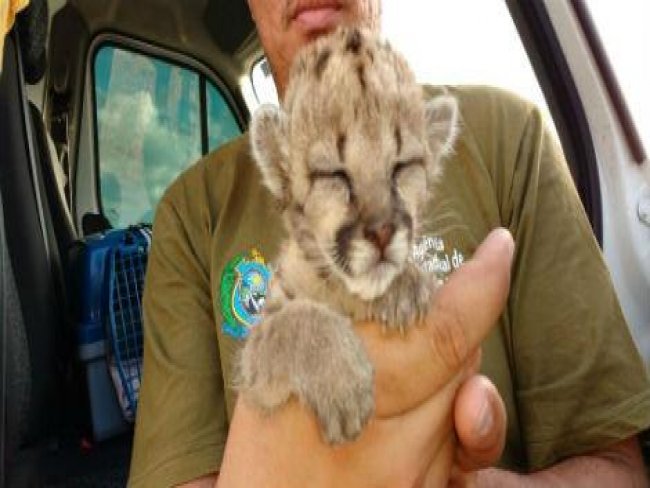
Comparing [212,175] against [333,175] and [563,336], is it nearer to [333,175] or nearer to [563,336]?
[563,336]

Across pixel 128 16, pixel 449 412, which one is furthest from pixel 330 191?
pixel 128 16

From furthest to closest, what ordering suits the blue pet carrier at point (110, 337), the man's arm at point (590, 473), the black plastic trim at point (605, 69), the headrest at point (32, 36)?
the blue pet carrier at point (110, 337) < the headrest at point (32, 36) < the black plastic trim at point (605, 69) < the man's arm at point (590, 473)

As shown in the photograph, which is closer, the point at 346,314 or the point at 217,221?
the point at 346,314

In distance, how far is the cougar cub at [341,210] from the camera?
0.99 meters

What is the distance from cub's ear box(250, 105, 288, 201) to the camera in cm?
114

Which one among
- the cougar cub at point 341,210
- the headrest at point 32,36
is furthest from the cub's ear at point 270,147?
the headrest at point 32,36

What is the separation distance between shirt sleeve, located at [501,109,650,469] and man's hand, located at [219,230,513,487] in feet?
1.06

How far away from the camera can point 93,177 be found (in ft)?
12.7

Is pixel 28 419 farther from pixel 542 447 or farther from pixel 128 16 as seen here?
pixel 128 16

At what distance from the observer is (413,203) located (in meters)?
1.07

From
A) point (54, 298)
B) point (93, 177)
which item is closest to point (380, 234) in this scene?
point (54, 298)

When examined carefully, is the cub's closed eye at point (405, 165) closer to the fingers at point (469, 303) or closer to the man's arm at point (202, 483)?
the fingers at point (469, 303)

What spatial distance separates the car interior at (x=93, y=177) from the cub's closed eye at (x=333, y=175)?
3.23ft

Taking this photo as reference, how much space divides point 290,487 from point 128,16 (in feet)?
9.72
